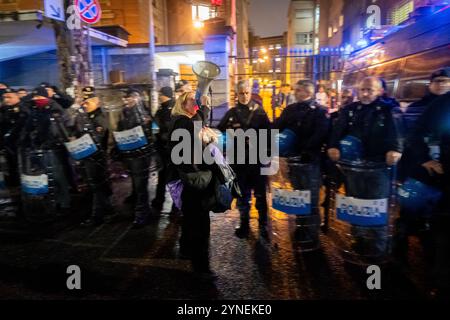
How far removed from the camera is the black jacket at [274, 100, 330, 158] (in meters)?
4.15

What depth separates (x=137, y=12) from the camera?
17.5 meters

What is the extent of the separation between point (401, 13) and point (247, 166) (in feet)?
45.6

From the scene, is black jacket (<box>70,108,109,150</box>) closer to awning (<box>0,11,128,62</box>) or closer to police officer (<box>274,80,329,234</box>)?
police officer (<box>274,80,329,234</box>)

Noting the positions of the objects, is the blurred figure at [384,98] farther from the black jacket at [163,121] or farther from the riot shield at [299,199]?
the black jacket at [163,121]

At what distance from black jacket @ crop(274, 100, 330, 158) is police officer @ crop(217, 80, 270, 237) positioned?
0.43m

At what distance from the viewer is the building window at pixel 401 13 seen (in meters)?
13.3

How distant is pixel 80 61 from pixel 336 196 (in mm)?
6541

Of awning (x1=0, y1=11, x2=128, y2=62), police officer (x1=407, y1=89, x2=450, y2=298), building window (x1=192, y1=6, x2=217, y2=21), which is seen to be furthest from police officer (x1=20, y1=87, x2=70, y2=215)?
building window (x1=192, y1=6, x2=217, y2=21)

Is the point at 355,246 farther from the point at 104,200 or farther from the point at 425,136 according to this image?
the point at 104,200

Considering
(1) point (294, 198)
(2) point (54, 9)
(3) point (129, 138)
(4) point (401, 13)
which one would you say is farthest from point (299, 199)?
(4) point (401, 13)

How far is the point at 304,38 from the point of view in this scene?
5106 centimetres

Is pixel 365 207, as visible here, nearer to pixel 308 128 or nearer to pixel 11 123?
pixel 308 128

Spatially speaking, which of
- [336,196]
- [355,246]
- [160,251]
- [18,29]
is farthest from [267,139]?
[18,29]

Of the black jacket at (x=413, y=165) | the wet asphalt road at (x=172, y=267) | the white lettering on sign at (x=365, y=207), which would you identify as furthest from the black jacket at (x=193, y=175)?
the black jacket at (x=413, y=165)
